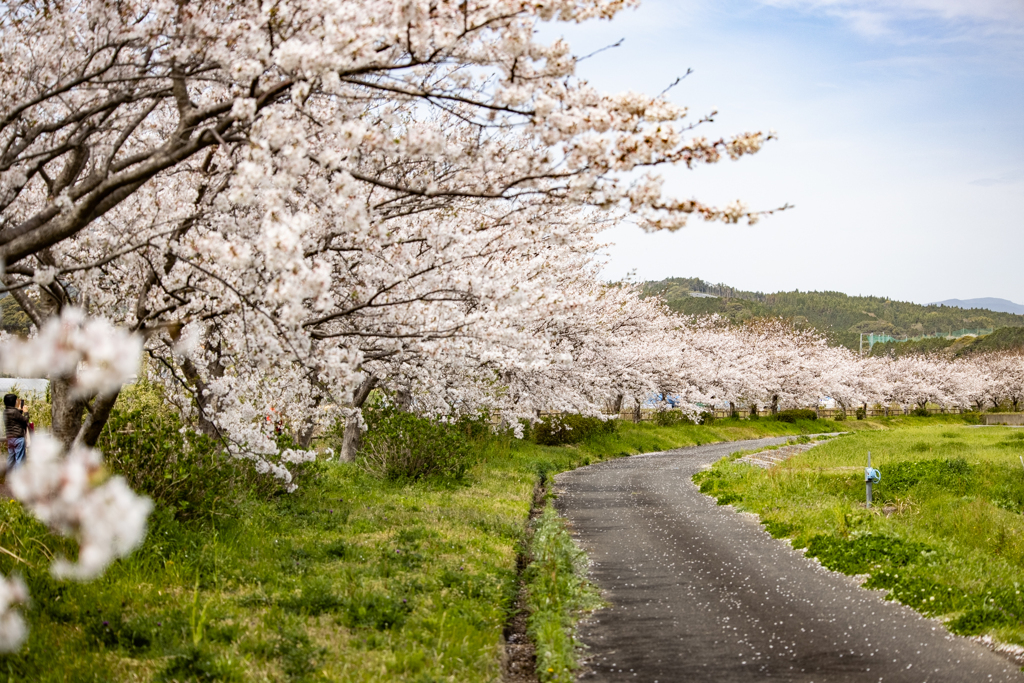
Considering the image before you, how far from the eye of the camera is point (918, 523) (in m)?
12.7

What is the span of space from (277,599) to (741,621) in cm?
483

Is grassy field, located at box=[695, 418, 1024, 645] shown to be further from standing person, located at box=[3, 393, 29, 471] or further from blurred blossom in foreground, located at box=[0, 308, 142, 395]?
standing person, located at box=[3, 393, 29, 471]

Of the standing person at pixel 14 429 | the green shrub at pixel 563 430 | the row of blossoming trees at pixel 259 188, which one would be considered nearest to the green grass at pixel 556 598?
the row of blossoming trees at pixel 259 188

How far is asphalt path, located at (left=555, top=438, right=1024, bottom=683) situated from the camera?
22.2 feet

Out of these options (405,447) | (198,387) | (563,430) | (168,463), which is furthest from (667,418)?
(168,463)

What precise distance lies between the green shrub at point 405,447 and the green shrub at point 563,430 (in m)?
12.0

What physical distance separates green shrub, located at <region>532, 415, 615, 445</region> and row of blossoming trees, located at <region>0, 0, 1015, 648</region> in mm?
18132

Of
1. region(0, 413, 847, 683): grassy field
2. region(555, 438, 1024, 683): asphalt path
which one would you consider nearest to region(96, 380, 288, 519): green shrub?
region(0, 413, 847, 683): grassy field

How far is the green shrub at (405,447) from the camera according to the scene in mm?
14758

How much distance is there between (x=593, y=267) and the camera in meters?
28.9

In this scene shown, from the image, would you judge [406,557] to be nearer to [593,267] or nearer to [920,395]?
[593,267]

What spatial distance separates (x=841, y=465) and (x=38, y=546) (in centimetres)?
2071

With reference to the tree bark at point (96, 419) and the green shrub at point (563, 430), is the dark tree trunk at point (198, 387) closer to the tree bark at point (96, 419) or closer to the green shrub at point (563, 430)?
the tree bark at point (96, 419)

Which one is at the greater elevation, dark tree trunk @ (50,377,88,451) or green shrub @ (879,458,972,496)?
dark tree trunk @ (50,377,88,451)
